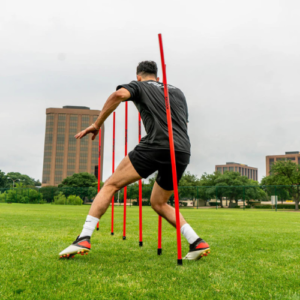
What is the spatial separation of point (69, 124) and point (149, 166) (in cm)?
14776

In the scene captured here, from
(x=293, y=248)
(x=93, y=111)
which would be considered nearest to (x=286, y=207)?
(x=293, y=248)

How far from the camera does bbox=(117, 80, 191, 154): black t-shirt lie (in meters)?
3.27

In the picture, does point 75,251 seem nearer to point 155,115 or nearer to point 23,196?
point 155,115

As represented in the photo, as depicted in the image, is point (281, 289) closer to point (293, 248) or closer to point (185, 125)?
point (185, 125)

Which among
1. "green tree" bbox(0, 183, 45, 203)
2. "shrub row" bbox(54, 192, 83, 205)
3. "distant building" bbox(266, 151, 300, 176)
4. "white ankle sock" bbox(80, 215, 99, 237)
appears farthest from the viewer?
"distant building" bbox(266, 151, 300, 176)

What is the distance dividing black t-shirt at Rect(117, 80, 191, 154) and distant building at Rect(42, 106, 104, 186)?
141 meters

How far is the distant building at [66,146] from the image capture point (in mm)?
142500

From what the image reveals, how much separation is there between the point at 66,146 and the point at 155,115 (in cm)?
14642

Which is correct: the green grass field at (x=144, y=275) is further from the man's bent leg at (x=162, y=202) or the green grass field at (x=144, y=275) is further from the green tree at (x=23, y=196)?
the green tree at (x=23, y=196)

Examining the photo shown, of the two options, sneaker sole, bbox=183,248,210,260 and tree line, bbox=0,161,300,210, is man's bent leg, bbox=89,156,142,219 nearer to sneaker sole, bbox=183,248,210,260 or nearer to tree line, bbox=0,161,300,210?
sneaker sole, bbox=183,248,210,260

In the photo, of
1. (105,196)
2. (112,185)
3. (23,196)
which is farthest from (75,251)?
(23,196)

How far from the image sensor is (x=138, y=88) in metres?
3.27

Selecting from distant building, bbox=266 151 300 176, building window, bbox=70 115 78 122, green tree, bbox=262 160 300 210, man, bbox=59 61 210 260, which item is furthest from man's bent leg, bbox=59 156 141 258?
distant building, bbox=266 151 300 176

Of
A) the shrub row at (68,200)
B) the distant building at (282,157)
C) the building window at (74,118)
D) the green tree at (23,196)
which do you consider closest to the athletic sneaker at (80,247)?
the shrub row at (68,200)
